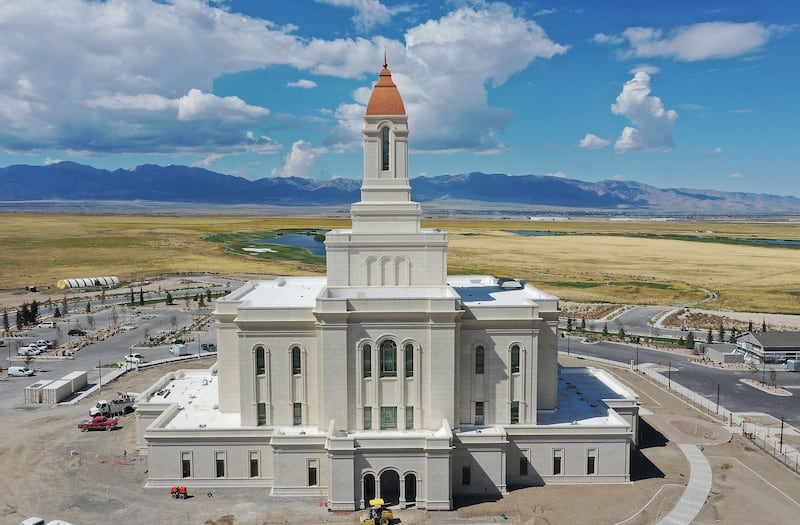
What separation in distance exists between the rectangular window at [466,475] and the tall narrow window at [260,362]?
56.3 feet

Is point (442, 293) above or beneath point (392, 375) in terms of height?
above

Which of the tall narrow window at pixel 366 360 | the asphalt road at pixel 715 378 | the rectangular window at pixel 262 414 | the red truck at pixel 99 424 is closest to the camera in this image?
the tall narrow window at pixel 366 360

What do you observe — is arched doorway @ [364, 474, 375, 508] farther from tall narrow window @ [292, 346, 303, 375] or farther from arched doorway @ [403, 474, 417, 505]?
tall narrow window @ [292, 346, 303, 375]

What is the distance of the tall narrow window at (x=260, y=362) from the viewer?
49.0 meters

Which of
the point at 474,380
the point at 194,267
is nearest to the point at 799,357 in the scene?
the point at 474,380

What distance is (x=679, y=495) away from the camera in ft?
152

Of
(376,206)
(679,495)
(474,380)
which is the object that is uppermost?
(376,206)

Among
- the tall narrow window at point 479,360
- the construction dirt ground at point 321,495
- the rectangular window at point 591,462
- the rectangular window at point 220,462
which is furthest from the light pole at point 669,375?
the rectangular window at point 220,462

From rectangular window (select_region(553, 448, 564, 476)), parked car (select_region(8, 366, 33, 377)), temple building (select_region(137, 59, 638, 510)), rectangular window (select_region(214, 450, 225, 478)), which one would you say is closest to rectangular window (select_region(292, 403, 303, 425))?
temple building (select_region(137, 59, 638, 510))

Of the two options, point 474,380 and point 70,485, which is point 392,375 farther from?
point 70,485

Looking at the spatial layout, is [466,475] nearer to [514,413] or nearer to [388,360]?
[514,413]

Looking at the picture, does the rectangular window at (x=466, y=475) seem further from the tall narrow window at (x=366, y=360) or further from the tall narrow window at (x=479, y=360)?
the tall narrow window at (x=366, y=360)

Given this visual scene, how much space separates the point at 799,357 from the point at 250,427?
72907 millimetres

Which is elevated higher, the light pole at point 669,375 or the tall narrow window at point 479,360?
the tall narrow window at point 479,360
